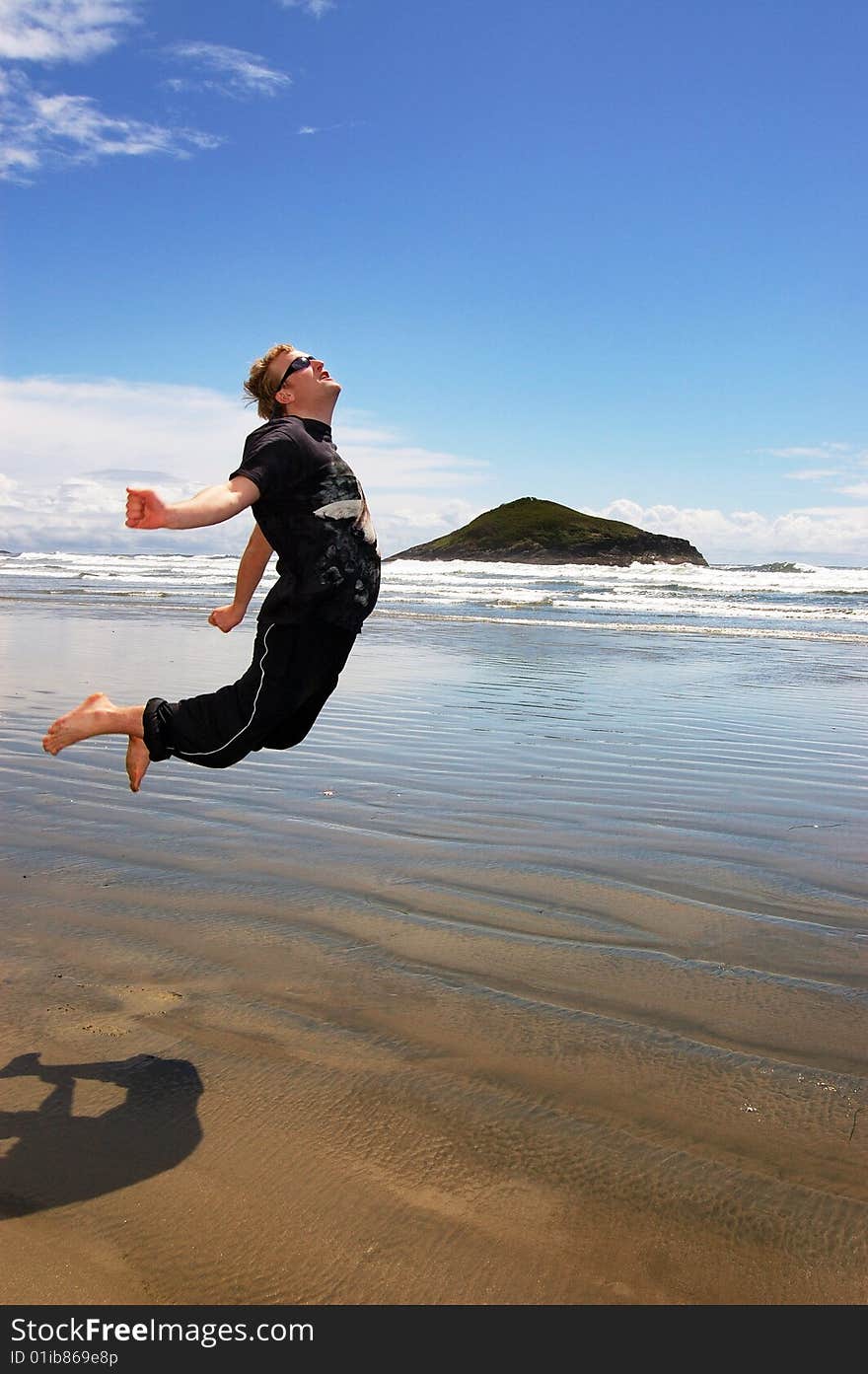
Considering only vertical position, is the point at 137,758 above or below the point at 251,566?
below

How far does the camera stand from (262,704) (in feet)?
11.0

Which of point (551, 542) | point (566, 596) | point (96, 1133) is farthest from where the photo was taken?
point (551, 542)

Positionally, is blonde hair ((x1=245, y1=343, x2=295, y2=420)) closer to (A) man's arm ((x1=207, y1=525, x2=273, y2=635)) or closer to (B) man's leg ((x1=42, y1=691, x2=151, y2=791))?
(A) man's arm ((x1=207, y1=525, x2=273, y2=635))

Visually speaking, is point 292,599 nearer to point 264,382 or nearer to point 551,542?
point 264,382

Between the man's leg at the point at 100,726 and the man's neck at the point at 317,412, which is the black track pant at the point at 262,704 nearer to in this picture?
the man's leg at the point at 100,726

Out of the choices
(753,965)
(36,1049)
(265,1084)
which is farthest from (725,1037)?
(36,1049)

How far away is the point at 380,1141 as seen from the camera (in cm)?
247

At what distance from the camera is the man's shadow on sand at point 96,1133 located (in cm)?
230

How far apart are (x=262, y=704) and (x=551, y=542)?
212 ft

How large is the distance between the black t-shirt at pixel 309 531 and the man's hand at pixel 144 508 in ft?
1.39

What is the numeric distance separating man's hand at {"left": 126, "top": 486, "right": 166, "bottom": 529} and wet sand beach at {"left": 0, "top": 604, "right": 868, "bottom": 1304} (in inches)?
54.7

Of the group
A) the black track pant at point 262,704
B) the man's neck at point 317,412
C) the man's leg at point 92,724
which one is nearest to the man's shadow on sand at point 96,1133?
the black track pant at point 262,704

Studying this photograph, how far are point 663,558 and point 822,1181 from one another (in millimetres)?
65626

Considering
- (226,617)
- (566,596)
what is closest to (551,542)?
(566,596)
